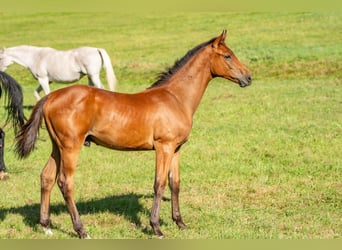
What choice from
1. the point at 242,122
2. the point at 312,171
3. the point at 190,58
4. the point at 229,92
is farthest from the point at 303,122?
the point at 190,58

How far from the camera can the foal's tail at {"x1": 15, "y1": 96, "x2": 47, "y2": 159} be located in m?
7.17

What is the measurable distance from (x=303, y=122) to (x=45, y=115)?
8.92 metres

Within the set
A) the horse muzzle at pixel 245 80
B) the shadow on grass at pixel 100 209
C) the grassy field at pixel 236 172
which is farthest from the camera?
the shadow on grass at pixel 100 209

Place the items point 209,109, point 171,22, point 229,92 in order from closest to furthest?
point 209,109
point 229,92
point 171,22

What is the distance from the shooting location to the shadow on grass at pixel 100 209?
802cm

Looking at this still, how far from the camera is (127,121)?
7.28 m

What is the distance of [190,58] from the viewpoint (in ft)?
25.9

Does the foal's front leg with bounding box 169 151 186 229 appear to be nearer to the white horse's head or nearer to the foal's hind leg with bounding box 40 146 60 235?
the foal's hind leg with bounding box 40 146 60 235

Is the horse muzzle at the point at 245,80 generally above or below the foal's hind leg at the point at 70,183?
above

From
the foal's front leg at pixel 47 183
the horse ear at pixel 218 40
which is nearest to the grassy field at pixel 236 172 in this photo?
the foal's front leg at pixel 47 183

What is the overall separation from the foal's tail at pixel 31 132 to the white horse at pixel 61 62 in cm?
1048

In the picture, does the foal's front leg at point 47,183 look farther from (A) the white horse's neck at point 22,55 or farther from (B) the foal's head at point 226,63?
(A) the white horse's neck at point 22,55

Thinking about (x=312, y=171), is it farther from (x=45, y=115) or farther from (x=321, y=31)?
(x=321, y=31)

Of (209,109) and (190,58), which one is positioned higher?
(190,58)
